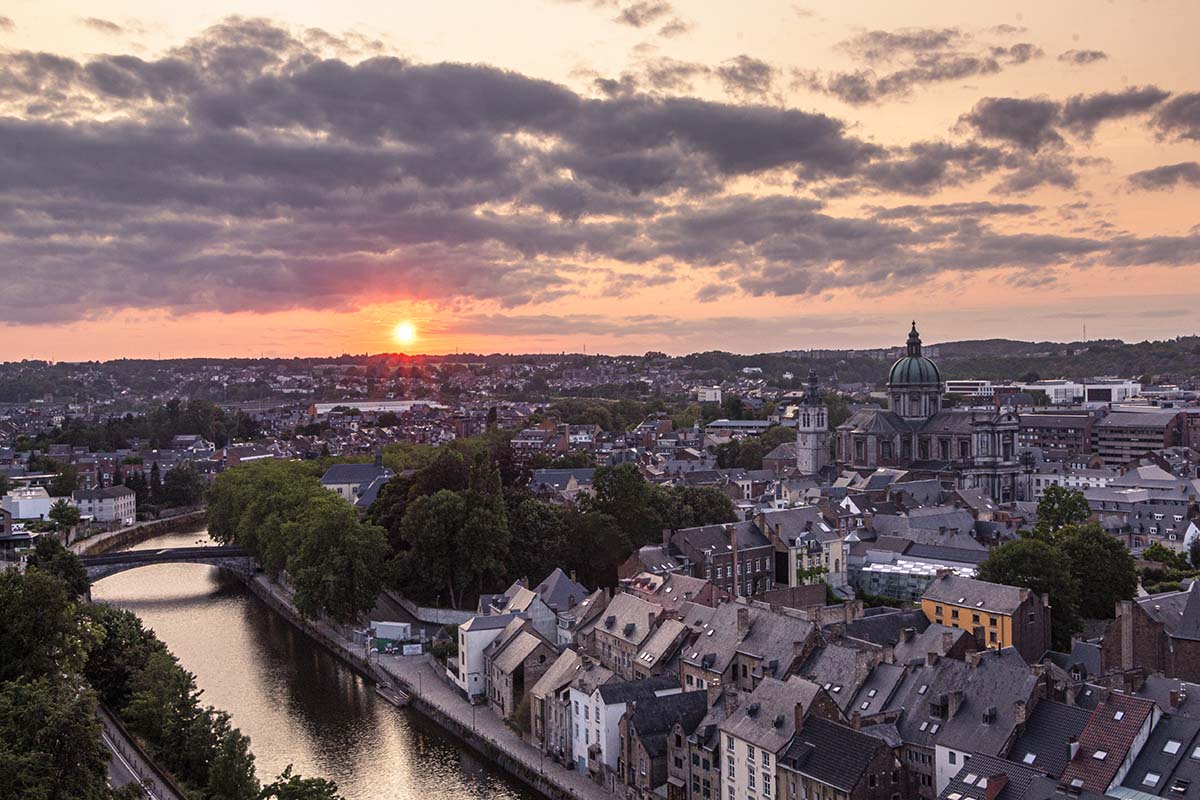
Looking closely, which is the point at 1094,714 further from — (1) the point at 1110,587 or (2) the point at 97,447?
(2) the point at 97,447

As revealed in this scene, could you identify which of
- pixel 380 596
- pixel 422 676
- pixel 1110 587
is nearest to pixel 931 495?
pixel 1110 587

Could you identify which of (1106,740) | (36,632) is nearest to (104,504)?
(36,632)

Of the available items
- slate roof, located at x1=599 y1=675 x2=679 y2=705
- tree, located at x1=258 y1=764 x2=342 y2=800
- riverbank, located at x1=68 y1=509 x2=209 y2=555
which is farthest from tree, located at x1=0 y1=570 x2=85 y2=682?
riverbank, located at x1=68 y1=509 x2=209 y2=555

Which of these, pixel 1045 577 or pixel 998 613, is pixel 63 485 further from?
pixel 998 613

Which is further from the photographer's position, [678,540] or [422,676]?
[678,540]

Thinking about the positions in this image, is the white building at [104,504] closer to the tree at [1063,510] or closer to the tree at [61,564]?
the tree at [61,564]

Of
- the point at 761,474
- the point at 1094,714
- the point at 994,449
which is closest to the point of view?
the point at 1094,714

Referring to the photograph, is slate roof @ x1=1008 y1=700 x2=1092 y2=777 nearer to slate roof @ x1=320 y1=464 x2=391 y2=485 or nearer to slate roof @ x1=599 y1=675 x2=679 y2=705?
slate roof @ x1=599 y1=675 x2=679 y2=705
